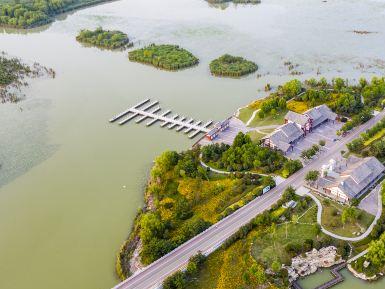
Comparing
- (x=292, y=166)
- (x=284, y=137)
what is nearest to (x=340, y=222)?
(x=292, y=166)

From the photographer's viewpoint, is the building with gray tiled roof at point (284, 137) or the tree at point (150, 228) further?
the building with gray tiled roof at point (284, 137)

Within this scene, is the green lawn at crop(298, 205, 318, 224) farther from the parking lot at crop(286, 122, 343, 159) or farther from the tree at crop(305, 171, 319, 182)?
the parking lot at crop(286, 122, 343, 159)

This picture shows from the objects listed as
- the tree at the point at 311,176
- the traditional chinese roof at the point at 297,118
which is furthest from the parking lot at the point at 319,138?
the tree at the point at 311,176

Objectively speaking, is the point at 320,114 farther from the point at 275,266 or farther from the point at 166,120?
the point at 275,266

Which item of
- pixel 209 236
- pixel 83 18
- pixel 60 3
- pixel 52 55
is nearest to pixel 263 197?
pixel 209 236

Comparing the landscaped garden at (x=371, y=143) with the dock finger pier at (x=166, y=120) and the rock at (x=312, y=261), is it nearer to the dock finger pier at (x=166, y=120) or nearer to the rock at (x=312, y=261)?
the rock at (x=312, y=261)
